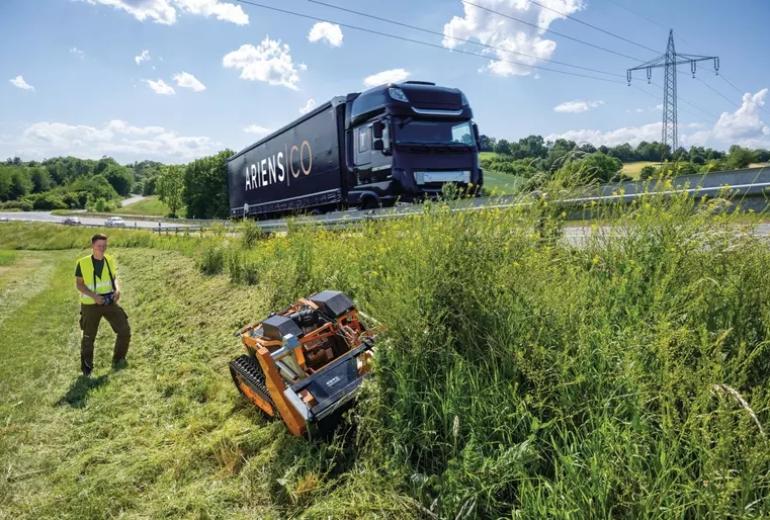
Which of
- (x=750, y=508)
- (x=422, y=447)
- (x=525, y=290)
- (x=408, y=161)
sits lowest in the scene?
(x=422, y=447)

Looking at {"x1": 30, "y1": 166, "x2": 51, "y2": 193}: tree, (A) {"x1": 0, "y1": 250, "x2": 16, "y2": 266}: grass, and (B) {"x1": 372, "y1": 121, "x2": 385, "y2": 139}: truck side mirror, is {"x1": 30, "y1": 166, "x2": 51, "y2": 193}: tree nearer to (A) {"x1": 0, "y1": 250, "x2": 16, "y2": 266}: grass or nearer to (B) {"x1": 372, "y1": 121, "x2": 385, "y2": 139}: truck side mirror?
(A) {"x1": 0, "y1": 250, "x2": 16, "y2": 266}: grass

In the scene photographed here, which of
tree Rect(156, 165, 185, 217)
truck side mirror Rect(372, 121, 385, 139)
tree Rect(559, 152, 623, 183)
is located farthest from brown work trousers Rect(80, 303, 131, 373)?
tree Rect(156, 165, 185, 217)

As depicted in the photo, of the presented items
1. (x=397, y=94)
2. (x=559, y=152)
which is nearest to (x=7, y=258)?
(x=397, y=94)

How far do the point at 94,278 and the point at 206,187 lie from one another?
172 feet

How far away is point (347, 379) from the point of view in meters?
3.39

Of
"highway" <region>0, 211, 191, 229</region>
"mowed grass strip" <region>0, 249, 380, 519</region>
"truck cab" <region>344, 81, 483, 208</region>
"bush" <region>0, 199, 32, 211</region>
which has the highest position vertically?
"bush" <region>0, 199, 32, 211</region>

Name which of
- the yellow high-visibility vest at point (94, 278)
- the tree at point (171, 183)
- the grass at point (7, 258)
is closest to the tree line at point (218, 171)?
the tree at point (171, 183)

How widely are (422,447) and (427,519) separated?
0.42 meters

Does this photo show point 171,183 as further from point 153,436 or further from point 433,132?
point 153,436

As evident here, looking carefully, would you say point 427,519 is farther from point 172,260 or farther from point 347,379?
point 172,260

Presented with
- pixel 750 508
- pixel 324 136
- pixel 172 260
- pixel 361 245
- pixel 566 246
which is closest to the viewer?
pixel 750 508

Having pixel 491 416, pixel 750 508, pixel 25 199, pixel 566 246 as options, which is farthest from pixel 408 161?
pixel 25 199

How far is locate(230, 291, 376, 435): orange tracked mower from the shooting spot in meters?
3.28

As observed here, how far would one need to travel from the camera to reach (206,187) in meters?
54.8
